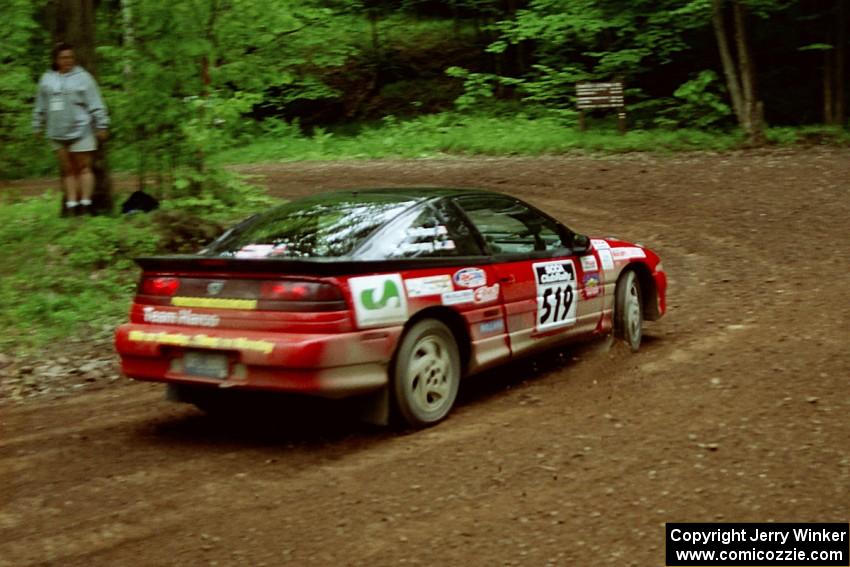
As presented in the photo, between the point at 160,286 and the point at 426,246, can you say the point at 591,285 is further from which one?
the point at 160,286

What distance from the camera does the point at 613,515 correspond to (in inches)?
172

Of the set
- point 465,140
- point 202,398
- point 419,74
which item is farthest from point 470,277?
point 419,74

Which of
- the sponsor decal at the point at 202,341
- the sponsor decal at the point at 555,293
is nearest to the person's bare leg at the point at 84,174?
the sponsor decal at the point at 202,341

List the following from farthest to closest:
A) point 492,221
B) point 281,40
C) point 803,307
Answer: point 281,40
point 803,307
point 492,221

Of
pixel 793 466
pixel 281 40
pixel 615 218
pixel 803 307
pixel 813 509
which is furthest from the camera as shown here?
pixel 281 40

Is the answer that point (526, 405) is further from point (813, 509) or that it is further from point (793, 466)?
point (813, 509)

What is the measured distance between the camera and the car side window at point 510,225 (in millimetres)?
6789

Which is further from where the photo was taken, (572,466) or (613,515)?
(572,466)

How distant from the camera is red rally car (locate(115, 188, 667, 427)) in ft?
18.0

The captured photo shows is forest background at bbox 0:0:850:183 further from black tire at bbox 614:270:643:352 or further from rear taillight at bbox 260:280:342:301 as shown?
rear taillight at bbox 260:280:342:301

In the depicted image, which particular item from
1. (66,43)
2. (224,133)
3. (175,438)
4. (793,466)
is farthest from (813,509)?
(66,43)

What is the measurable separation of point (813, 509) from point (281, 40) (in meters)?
12.9

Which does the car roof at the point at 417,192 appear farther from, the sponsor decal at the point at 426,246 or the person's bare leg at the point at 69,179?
the person's bare leg at the point at 69,179

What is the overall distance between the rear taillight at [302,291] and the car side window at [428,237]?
0.39m
